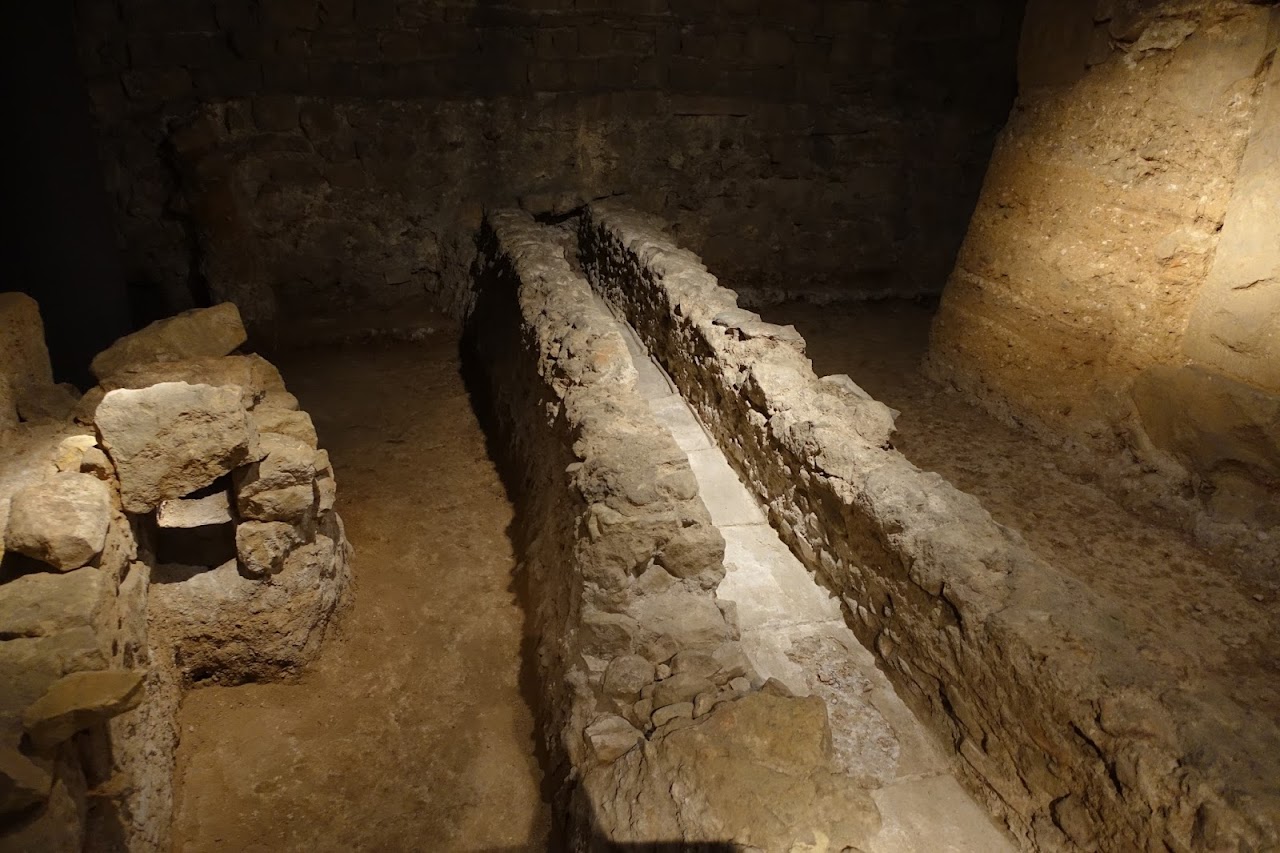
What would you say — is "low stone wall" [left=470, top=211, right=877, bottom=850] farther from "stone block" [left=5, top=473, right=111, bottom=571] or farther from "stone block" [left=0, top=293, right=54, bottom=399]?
"stone block" [left=0, top=293, right=54, bottom=399]

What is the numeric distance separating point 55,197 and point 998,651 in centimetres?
588

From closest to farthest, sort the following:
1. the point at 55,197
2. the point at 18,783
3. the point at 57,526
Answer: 1. the point at 18,783
2. the point at 57,526
3. the point at 55,197

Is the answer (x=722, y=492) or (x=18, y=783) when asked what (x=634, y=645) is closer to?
(x=722, y=492)

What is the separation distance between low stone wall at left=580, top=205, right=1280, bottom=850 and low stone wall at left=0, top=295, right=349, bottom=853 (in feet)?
6.90

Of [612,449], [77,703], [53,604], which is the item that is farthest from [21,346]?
[612,449]

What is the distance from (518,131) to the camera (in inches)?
276

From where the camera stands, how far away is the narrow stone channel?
2.41 metres

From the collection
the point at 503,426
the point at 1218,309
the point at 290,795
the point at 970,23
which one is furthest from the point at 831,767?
the point at 970,23

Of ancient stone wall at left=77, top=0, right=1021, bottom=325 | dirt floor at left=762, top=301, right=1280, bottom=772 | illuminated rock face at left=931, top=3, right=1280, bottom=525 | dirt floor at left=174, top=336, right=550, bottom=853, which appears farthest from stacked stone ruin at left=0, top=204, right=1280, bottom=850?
ancient stone wall at left=77, top=0, right=1021, bottom=325

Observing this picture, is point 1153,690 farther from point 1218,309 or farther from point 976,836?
point 1218,309

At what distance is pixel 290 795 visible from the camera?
3.03 meters

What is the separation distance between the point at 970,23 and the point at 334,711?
8.00 m

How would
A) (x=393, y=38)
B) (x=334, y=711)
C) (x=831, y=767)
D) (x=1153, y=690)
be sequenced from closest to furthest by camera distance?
(x=1153, y=690), (x=831, y=767), (x=334, y=711), (x=393, y=38)

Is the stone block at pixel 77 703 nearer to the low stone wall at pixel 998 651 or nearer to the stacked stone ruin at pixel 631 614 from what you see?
the stacked stone ruin at pixel 631 614
